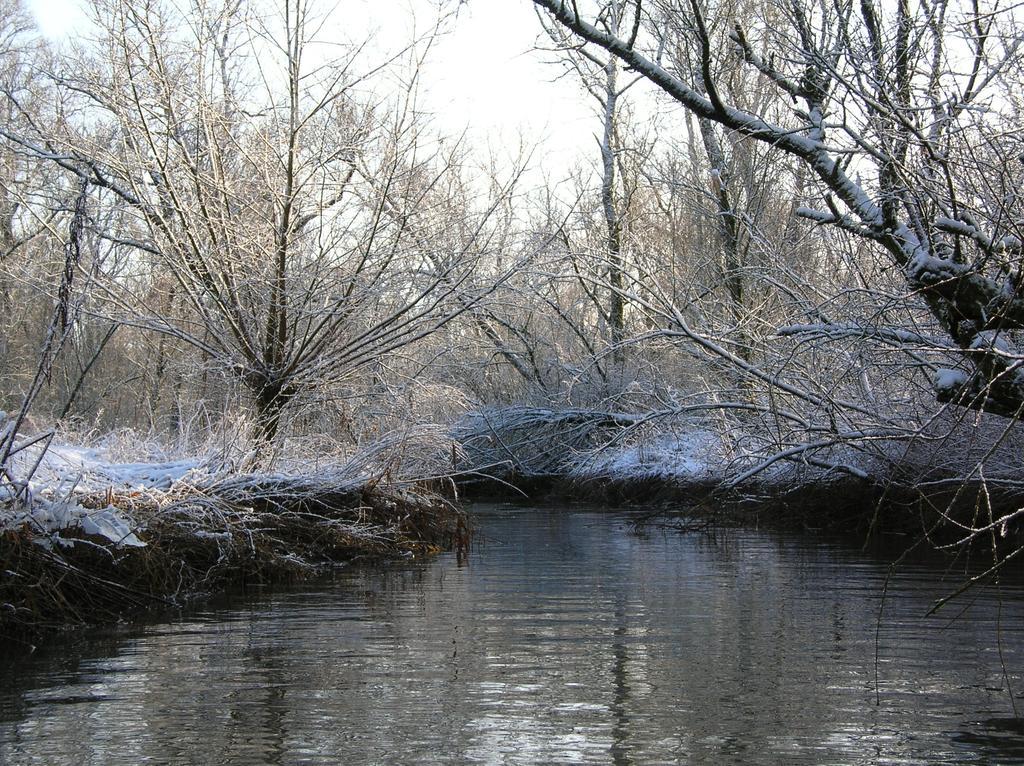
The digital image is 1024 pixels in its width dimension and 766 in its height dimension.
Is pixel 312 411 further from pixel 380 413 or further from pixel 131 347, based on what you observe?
pixel 131 347

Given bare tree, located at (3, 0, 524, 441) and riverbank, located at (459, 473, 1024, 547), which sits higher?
bare tree, located at (3, 0, 524, 441)

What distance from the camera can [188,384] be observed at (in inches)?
565

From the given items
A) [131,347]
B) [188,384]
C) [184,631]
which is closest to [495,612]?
[184,631]

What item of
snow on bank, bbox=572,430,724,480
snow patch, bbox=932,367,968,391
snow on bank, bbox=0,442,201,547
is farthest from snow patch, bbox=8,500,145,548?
snow on bank, bbox=572,430,724,480

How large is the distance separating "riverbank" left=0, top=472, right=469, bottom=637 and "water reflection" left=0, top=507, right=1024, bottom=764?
0.55 metres

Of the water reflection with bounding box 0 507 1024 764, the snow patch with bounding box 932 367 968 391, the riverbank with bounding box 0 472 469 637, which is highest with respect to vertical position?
the snow patch with bounding box 932 367 968 391

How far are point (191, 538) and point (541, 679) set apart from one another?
4131 millimetres

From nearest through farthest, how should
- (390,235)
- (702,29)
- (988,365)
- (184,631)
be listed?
(184,631)
(988,365)
(702,29)
(390,235)

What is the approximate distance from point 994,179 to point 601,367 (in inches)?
577

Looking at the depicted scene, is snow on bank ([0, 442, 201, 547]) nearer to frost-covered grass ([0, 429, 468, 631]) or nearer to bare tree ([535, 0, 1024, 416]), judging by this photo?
frost-covered grass ([0, 429, 468, 631])

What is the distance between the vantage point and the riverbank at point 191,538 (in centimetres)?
737

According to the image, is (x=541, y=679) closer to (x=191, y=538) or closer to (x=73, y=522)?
(x=73, y=522)

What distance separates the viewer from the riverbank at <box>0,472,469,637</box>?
7.37 m

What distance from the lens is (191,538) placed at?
8.95m
